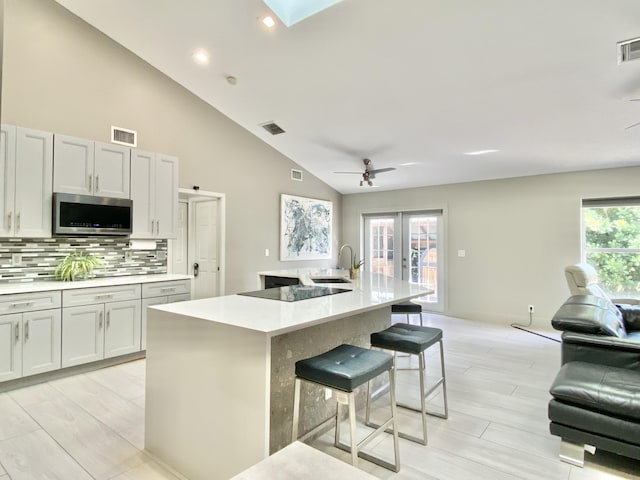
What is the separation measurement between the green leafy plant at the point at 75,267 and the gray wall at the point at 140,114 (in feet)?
4.40

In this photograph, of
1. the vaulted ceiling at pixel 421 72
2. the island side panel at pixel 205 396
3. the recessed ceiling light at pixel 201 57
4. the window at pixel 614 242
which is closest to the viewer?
the island side panel at pixel 205 396

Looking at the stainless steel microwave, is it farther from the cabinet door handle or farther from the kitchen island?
the kitchen island

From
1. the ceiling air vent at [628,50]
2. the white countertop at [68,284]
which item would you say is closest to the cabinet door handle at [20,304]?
the white countertop at [68,284]

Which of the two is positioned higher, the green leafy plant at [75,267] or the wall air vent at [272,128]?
the wall air vent at [272,128]

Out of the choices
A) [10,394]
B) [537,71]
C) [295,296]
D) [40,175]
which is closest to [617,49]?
[537,71]

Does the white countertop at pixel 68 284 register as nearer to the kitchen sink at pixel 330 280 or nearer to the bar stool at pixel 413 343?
Result: the kitchen sink at pixel 330 280

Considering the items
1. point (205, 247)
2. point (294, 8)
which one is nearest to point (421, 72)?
point (294, 8)

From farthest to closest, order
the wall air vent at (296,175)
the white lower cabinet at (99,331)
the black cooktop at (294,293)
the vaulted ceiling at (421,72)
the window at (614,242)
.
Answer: the wall air vent at (296,175)
the window at (614,242)
the white lower cabinet at (99,331)
the vaulted ceiling at (421,72)
the black cooktop at (294,293)

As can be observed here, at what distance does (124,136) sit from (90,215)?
1100 mm

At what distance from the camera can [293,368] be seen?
7.00ft

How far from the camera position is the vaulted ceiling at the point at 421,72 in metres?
2.73

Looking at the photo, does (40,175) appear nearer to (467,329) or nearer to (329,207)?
(329,207)

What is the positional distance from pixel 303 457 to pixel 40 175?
3689mm

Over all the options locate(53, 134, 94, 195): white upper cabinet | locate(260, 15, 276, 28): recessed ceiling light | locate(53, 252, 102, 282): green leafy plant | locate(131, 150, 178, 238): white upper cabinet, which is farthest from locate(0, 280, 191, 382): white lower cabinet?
locate(260, 15, 276, 28): recessed ceiling light
